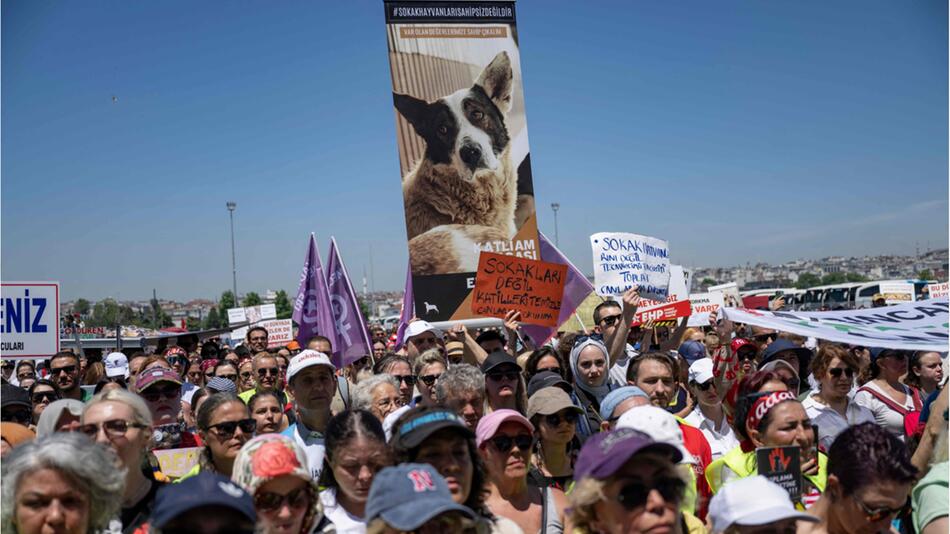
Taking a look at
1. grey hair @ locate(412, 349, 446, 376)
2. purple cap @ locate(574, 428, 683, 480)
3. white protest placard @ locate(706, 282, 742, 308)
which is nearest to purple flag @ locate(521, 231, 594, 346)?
grey hair @ locate(412, 349, 446, 376)

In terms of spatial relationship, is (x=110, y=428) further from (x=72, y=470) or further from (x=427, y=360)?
(x=427, y=360)

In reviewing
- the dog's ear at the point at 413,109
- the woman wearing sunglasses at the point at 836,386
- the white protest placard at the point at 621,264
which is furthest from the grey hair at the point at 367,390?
the dog's ear at the point at 413,109

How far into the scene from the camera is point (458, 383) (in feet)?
15.0

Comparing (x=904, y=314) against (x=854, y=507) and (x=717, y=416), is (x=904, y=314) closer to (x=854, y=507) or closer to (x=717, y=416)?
(x=717, y=416)

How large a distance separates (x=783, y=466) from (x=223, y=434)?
2.79m

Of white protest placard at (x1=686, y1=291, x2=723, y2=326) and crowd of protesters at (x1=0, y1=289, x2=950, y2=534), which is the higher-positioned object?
white protest placard at (x1=686, y1=291, x2=723, y2=326)

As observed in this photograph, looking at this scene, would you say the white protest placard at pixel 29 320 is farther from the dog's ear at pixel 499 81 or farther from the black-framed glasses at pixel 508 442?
the dog's ear at pixel 499 81

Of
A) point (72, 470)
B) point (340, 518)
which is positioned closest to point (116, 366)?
point (340, 518)

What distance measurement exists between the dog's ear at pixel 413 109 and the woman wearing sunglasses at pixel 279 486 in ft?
31.4

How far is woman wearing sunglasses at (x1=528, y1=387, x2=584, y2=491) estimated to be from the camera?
4.04 meters

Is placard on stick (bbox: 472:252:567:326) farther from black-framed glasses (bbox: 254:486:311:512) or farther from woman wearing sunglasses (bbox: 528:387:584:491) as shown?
black-framed glasses (bbox: 254:486:311:512)

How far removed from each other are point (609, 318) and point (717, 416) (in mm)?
1942

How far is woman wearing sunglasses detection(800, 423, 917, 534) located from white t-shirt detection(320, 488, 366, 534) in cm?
181

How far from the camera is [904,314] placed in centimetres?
614
